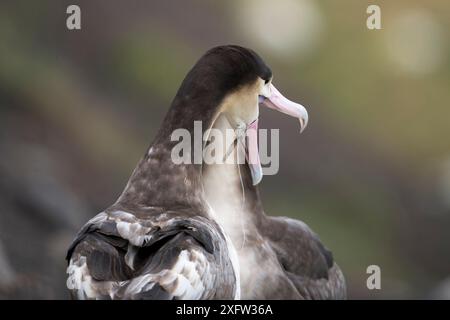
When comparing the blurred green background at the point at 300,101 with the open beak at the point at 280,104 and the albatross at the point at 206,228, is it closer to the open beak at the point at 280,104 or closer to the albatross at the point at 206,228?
the albatross at the point at 206,228

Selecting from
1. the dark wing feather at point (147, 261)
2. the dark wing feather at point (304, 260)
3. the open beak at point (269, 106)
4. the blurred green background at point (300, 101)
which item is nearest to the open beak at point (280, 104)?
the open beak at point (269, 106)

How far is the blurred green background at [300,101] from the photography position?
7109 millimetres

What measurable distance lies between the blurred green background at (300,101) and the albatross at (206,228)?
3.00 meters

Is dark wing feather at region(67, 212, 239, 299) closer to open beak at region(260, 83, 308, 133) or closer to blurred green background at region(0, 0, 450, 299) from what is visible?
open beak at region(260, 83, 308, 133)

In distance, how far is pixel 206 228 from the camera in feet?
9.00

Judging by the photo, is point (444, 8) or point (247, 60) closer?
point (247, 60)

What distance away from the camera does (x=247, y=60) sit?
10.5 feet

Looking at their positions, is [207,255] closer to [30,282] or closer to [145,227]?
[145,227]

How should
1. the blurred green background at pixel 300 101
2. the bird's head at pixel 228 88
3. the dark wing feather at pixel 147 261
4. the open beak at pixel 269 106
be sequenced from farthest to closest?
1. the blurred green background at pixel 300 101
2. the open beak at pixel 269 106
3. the bird's head at pixel 228 88
4. the dark wing feather at pixel 147 261

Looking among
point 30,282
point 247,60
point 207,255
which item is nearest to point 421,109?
point 30,282

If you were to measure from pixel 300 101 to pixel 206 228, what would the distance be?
478cm

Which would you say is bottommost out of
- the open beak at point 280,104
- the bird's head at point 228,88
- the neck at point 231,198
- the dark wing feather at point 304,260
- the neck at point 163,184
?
the dark wing feather at point 304,260

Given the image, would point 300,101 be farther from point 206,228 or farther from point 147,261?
point 147,261

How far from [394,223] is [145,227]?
526 centimetres
